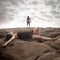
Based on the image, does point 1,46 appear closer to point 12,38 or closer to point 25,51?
point 12,38

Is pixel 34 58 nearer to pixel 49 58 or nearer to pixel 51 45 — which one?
pixel 49 58

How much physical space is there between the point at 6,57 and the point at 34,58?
135cm

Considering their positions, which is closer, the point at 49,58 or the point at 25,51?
the point at 49,58

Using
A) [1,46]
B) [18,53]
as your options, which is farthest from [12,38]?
[18,53]

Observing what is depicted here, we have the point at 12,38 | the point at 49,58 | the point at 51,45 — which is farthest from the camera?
the point at 12,38

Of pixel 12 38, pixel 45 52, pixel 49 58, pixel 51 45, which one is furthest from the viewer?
pixel 12 38

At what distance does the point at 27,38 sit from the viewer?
9.34 m

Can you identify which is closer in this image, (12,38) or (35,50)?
(35,50)

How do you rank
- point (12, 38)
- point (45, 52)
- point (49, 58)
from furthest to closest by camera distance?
point (12, 38), point (45, 52), point (49, 58)

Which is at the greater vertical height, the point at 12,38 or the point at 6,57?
the point at 12,38

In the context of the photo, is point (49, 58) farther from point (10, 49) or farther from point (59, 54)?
point (10, 49)

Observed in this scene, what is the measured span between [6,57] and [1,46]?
0.73 meters

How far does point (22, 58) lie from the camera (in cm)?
766

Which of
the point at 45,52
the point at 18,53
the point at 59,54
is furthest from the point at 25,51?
the point at 59,54
